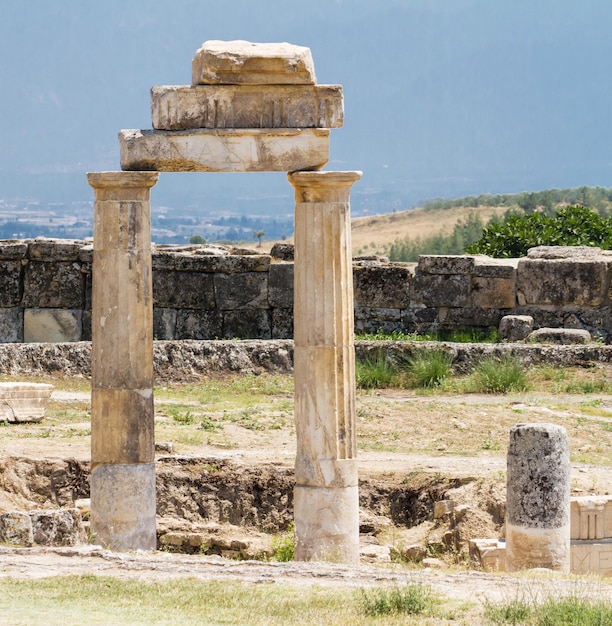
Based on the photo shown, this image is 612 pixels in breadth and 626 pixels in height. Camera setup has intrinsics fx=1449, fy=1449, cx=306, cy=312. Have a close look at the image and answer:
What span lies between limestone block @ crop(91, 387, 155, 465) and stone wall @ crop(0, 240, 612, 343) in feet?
35.6

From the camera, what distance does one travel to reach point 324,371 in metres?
12.6

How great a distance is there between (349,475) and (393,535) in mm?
2331

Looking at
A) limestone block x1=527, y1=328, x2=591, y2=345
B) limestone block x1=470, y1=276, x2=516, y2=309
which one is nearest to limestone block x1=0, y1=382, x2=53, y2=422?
limestone block x1=527, y1=328, x2=591, y2=345

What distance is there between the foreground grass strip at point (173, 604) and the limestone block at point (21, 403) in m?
7.59

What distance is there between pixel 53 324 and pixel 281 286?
3.82 metres

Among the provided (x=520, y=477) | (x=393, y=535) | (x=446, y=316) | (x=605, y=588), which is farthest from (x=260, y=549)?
(x=446, y=316)

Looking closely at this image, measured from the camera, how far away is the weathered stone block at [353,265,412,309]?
77.2 feet

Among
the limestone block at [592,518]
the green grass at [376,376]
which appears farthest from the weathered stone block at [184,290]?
the limestone block at [592,518]

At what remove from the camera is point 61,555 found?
1120 cm

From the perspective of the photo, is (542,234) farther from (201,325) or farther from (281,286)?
(201,325)

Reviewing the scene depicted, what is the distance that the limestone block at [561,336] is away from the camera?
21.5 m

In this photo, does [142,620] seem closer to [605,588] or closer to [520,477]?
[605,588]

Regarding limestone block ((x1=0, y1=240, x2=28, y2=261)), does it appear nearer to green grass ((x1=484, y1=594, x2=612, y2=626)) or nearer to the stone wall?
the stone wall

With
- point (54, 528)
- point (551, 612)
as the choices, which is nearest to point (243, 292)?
point (54, 528)
